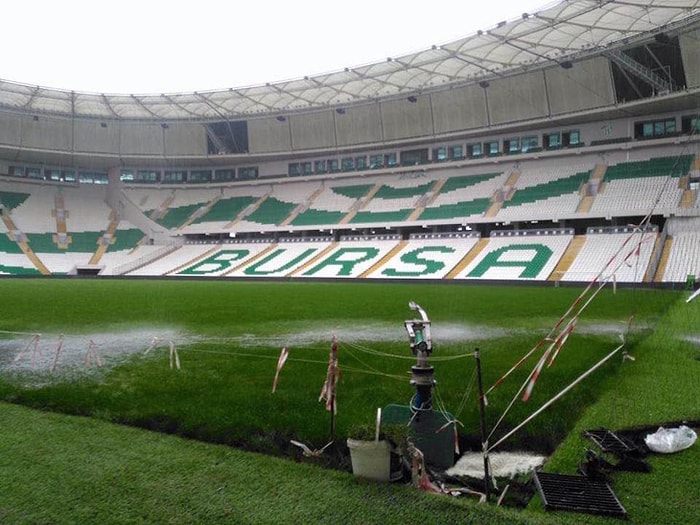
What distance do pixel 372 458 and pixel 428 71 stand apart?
36.0 m

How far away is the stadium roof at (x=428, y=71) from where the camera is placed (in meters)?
28.2

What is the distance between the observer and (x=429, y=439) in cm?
456

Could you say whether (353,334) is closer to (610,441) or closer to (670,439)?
(610,441)

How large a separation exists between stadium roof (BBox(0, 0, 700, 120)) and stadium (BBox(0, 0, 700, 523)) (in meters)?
0.18

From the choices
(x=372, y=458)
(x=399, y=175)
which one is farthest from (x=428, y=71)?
(x=372, y=458)

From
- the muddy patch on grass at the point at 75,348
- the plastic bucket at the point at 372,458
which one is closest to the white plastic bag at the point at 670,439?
the plastic bucket at the point at 372,458

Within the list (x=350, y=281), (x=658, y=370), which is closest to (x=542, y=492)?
(x=658, y=370)

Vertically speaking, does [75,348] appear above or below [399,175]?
below

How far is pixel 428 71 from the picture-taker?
36.0 meters

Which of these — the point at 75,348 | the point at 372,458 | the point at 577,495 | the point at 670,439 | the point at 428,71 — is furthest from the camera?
the point at 428,71

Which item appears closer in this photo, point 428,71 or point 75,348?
point 75,348

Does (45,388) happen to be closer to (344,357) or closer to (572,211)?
(344,357)

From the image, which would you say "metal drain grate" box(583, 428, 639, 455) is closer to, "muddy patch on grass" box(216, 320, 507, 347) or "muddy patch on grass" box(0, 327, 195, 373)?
"muddy patch on grass" box(216, 320, 507, 347)

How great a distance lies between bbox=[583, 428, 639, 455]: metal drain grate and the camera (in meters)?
4.37
